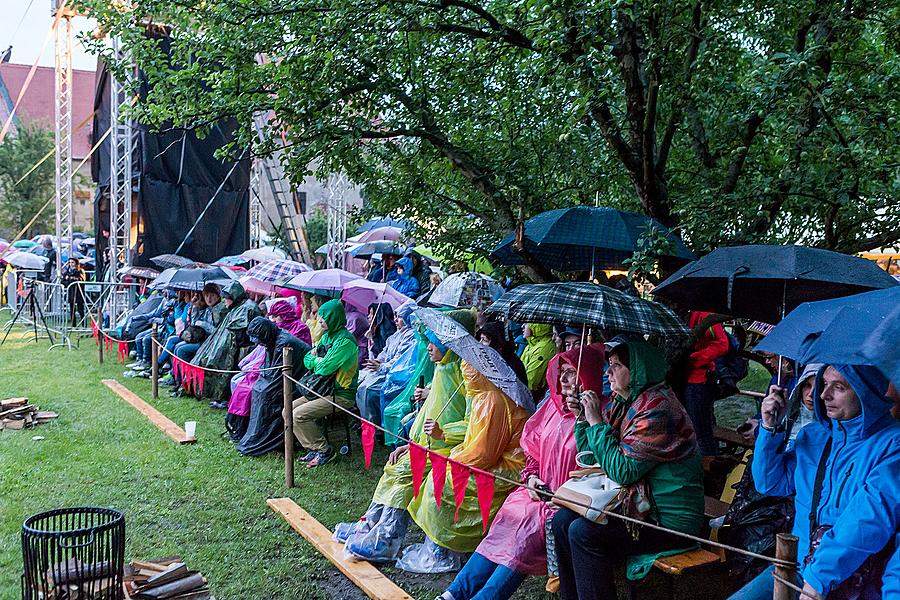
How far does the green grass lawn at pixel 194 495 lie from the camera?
523 centimetres

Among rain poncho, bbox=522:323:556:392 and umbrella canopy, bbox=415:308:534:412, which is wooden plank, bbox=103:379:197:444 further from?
umbrella canopy, bbox=415:308:534:412

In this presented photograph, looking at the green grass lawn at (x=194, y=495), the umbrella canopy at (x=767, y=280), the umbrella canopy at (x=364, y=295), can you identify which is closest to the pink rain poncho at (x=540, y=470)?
the green grass lawn at (x=194, y=495)

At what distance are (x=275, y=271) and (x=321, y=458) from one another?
4956mm

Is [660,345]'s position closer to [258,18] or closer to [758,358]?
[758,358]

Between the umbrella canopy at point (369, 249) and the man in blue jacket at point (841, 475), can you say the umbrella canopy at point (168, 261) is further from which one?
the man in blue jacket at point (841, 475)

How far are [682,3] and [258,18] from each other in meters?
3.55

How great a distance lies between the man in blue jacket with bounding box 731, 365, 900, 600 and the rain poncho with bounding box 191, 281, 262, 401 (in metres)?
7.98

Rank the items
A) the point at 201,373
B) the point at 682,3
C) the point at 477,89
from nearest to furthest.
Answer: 1. the point at 682,3
2. the point at 477,89
3. the point at 201,373

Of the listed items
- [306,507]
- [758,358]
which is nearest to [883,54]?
[758,358]

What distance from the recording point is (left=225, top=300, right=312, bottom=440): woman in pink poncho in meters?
8.97

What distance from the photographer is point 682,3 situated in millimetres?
5863

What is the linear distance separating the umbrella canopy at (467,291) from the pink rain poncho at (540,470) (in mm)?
2920

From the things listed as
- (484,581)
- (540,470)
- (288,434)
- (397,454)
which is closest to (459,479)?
(540,470)

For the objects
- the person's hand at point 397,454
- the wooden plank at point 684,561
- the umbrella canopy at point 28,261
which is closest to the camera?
the wooden plank at point 684,561
